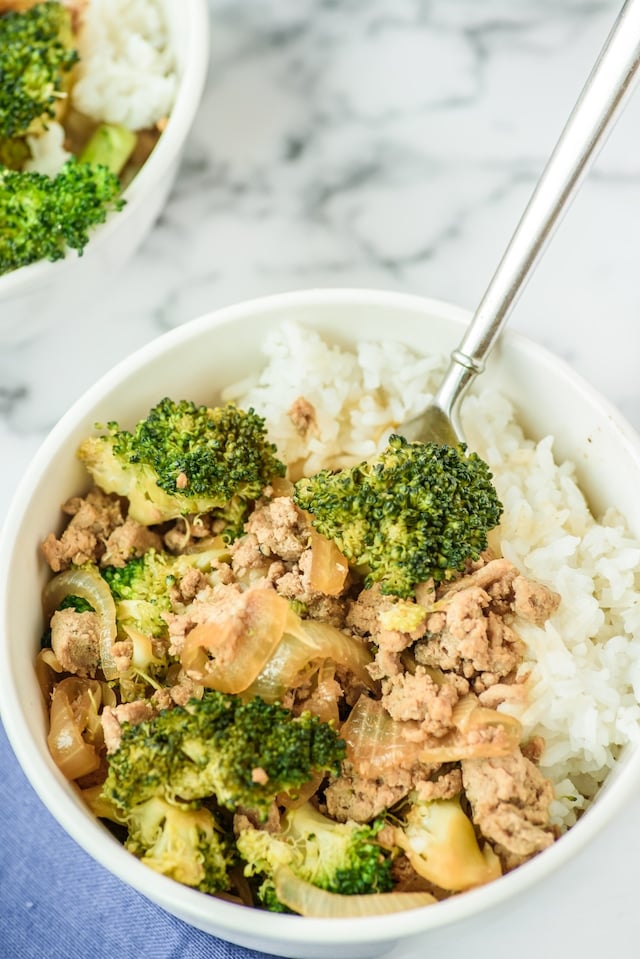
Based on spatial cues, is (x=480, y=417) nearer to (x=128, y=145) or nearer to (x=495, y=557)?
(x=495, y=557)

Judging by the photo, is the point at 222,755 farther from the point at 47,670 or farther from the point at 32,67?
the point at 32,67

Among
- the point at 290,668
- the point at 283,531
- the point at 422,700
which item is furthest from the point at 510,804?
the point at 283,531

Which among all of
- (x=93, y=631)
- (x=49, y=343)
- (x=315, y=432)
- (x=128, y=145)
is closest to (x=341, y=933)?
(x=93, y=631)

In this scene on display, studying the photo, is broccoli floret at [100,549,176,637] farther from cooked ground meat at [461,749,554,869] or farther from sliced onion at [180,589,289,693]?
cooked ground meat at [461,749,554,869]

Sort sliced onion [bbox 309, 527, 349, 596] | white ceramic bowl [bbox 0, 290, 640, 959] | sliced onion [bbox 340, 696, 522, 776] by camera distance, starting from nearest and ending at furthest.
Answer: white ceramic bowl [bbox 0, 290, 640, 959], sliced onion [bbox 340, 696, 522, 776], sliced onion [bbox 309, 527, 349, 596]

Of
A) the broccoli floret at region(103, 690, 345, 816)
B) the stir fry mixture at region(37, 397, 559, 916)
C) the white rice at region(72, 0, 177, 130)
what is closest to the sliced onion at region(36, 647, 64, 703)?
the stir fry mixture at region(37, 397, 559, 916)

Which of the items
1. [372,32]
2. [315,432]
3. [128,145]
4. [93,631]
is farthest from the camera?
[372,32]

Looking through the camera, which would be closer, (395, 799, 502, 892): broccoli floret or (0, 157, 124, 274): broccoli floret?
(395, 799, 502, 892): broccoli floret
